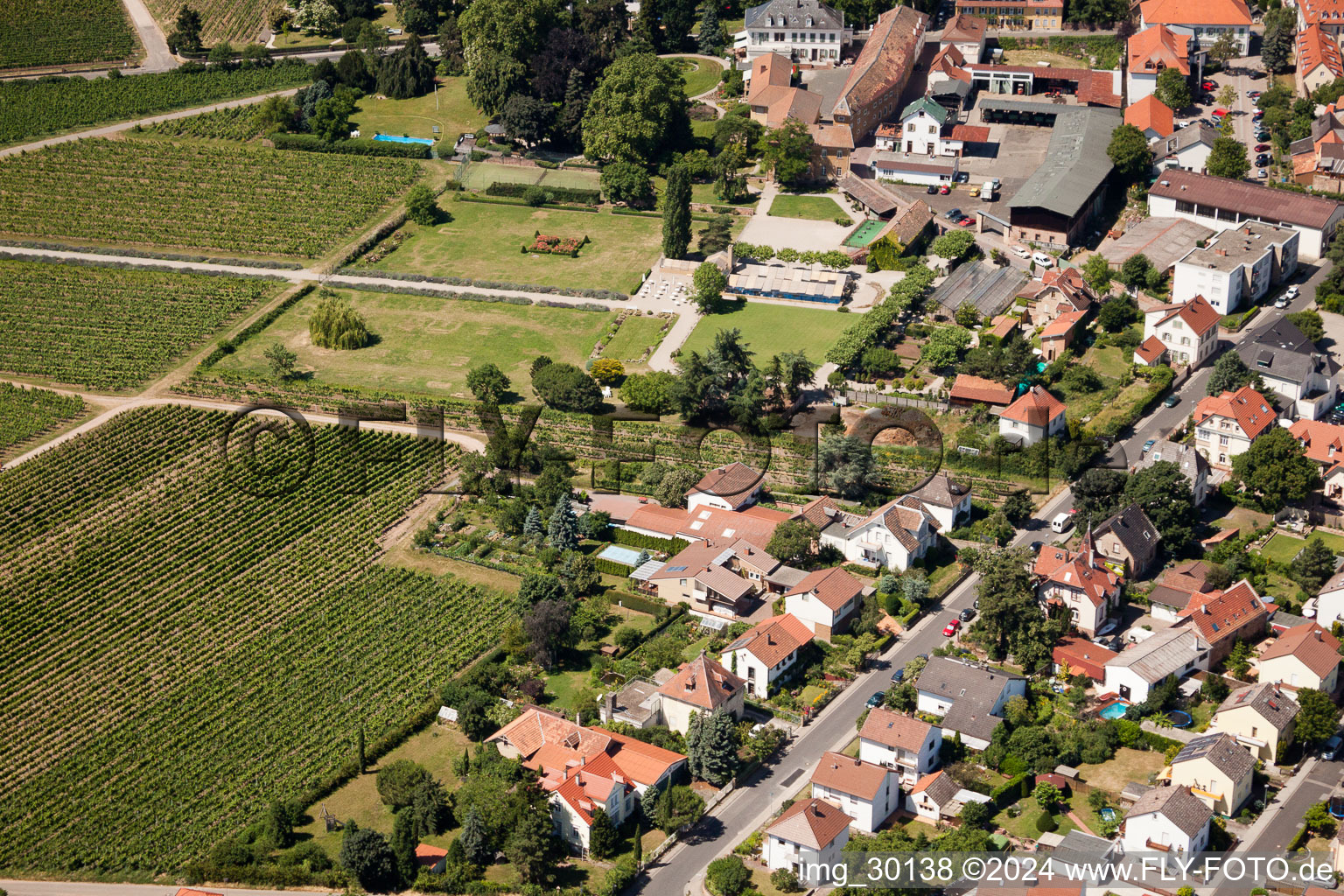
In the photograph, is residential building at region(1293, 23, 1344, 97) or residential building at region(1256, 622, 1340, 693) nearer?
residential building at region(1256, 622, 1340, 693)

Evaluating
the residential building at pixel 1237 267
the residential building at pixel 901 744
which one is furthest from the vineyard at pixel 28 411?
the residential building at pixel 1237 267

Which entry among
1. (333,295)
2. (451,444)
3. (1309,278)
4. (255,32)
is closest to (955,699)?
(451,444)

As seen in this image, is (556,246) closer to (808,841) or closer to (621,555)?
(621,555)

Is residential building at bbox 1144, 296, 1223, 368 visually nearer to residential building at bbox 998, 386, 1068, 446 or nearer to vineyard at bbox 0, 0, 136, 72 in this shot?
residential building at bbox 998, 386, 1068, 446

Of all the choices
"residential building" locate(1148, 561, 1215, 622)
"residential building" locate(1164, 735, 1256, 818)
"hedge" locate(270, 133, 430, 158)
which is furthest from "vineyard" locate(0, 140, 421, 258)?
"residential building" locate(1164, 735, 1256, 818)

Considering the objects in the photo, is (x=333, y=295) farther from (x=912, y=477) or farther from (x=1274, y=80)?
(x=1274, y=80)

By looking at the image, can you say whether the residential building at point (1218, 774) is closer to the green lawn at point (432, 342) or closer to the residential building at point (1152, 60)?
the green lawn at point (432, 342)
